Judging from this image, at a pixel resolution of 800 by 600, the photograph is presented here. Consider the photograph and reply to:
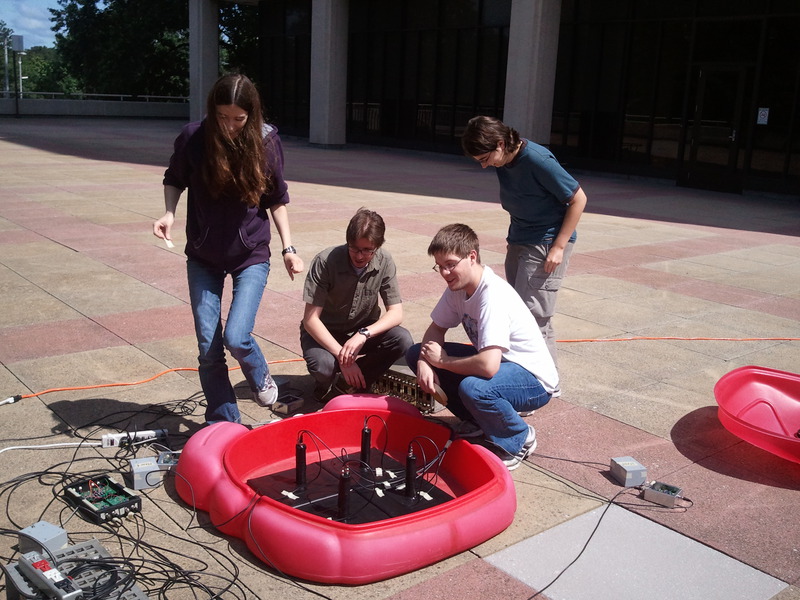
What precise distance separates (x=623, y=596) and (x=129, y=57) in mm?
46620

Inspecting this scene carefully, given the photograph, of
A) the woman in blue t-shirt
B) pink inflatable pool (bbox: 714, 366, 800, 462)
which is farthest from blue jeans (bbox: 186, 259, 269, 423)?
pink inflatable pool (bbox: 714, 366, 800, 462)

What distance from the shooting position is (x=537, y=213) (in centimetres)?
508

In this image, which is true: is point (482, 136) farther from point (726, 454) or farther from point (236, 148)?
point (726, 454)

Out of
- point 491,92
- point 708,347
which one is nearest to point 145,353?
point 708,347

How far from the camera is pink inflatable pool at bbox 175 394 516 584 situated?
3.22 metres

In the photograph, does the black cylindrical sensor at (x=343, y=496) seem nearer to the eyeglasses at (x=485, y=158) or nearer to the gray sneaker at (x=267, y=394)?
the gray sneaker at (x=267, y=394)

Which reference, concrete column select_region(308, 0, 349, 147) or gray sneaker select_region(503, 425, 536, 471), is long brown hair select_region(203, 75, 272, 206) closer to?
gray sneaker select_region(503, 425, 536, 471)

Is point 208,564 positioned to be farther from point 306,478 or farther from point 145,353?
point 145,353

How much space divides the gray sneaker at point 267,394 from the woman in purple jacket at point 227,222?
0.13 feet

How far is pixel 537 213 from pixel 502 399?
1.39 metres

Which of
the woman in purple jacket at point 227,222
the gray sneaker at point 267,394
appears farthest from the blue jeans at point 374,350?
the woman in purple jacket at point 227,222

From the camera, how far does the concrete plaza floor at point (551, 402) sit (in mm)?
3398

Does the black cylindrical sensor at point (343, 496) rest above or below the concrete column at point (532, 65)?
below

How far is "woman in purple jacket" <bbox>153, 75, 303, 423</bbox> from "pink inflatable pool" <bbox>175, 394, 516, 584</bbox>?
43 cm
